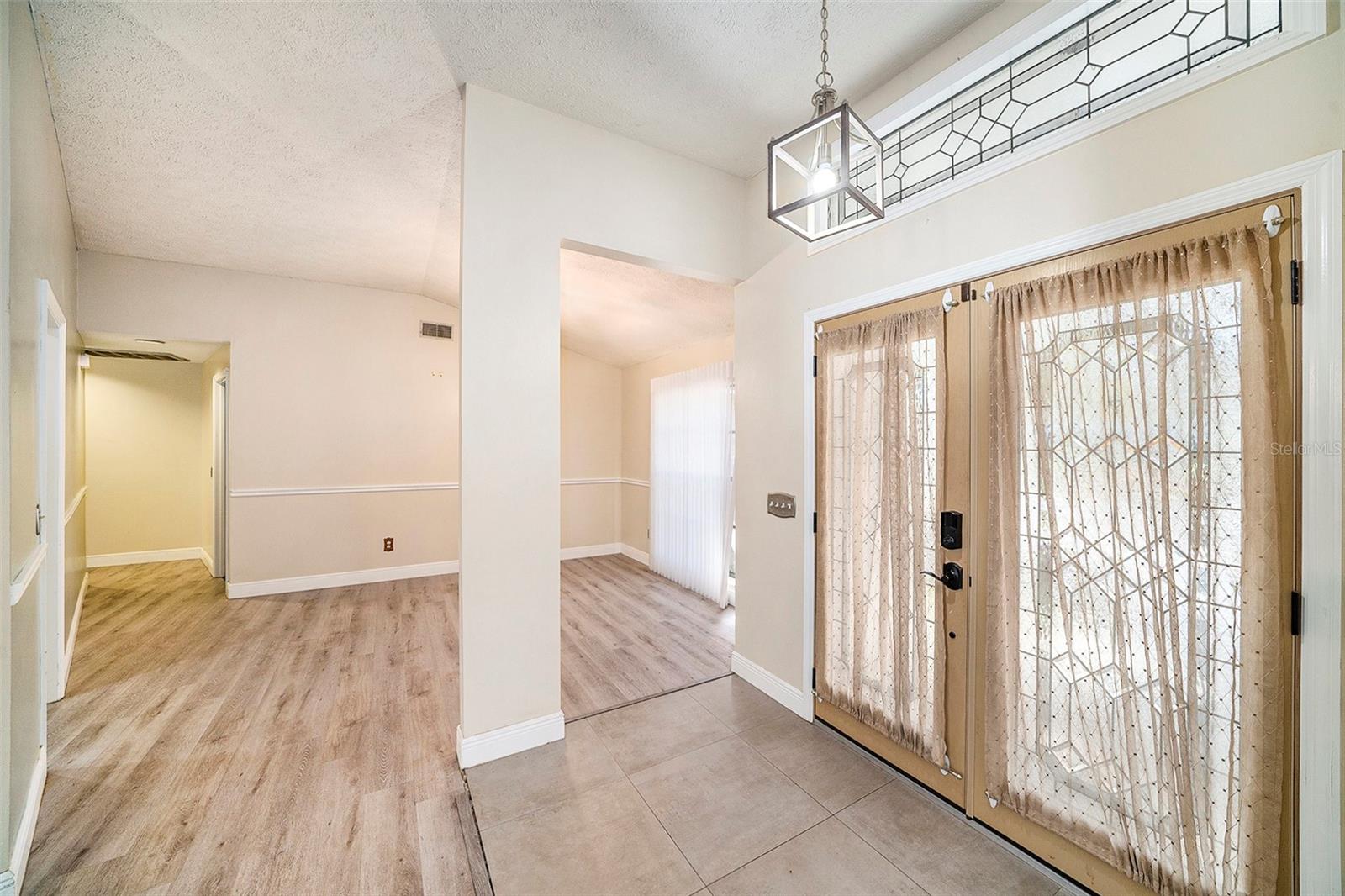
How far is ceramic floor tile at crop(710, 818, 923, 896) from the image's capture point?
5.09ft

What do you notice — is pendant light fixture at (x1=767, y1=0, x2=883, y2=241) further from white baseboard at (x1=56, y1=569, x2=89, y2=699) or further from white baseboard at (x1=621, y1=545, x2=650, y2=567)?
white baseboard at (x1=621, y1=545, x2=650, y2=567)

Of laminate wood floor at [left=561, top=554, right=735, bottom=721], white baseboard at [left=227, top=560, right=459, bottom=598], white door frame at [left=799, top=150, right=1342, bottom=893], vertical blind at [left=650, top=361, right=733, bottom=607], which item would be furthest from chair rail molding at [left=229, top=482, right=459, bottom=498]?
white door frame at [left=799, top=150, right=1342, bottom=893]

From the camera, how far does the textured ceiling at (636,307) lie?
147 inches

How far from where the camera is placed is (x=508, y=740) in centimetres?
224

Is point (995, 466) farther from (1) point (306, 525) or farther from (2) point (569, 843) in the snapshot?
(1) point (306, 525)

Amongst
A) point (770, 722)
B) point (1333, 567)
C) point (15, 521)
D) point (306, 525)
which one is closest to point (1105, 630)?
point (1333, 567)

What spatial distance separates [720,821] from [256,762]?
2.13 meters

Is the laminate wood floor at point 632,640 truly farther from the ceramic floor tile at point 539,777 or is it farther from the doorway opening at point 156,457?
the doorway opening at point 156,457

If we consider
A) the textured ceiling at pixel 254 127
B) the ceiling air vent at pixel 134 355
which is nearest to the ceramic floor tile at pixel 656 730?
the textured ceiling at pixel 254 127

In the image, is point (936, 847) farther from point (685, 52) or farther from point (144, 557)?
point (144, 557)

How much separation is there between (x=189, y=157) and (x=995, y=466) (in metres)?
4.48

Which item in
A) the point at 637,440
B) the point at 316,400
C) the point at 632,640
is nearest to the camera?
the point at 632,640

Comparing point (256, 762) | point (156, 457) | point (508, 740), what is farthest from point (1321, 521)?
point (156, 457)

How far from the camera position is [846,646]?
2.32 metres
